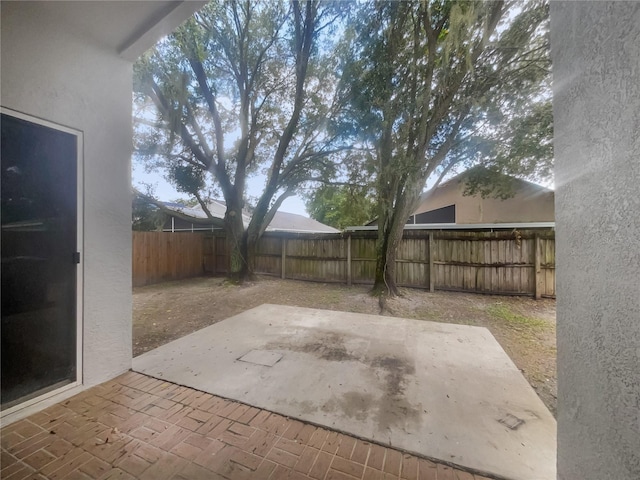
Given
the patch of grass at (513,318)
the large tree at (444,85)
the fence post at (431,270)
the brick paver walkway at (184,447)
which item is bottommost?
the patch of grass at (513,318)

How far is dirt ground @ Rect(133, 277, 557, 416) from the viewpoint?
3349 mm

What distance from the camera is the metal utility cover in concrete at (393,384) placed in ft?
5.35

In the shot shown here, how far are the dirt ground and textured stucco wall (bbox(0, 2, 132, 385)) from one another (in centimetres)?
94

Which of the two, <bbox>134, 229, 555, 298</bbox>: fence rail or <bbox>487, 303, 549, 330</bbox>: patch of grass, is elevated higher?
<bbox>134, 229, 555, 298</bbox>: fence rail

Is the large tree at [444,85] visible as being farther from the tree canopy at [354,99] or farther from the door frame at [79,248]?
the door frame at [79,248]

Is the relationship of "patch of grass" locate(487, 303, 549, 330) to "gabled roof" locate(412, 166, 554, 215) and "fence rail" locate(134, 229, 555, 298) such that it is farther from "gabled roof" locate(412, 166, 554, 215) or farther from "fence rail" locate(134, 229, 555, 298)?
"gabled roof" locate(412, 166, 554, 215)

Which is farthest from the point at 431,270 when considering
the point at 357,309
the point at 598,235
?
the point at 598,235

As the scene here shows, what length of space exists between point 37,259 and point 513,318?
6.65 m

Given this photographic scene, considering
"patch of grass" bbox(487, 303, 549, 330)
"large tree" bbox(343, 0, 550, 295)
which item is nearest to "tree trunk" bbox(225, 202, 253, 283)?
"large tree" bbox(343, 0, 550, 295)

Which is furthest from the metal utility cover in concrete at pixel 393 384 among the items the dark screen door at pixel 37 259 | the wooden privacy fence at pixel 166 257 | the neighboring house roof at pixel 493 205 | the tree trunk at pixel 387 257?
the neighboring house roof at pixel 493 205

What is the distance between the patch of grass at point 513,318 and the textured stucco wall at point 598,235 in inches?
161

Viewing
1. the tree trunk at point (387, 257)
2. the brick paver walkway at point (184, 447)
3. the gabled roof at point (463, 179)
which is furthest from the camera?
the gabled roof at point (463, 179)

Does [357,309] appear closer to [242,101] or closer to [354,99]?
[354,99]

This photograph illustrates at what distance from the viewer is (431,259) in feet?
22.2
